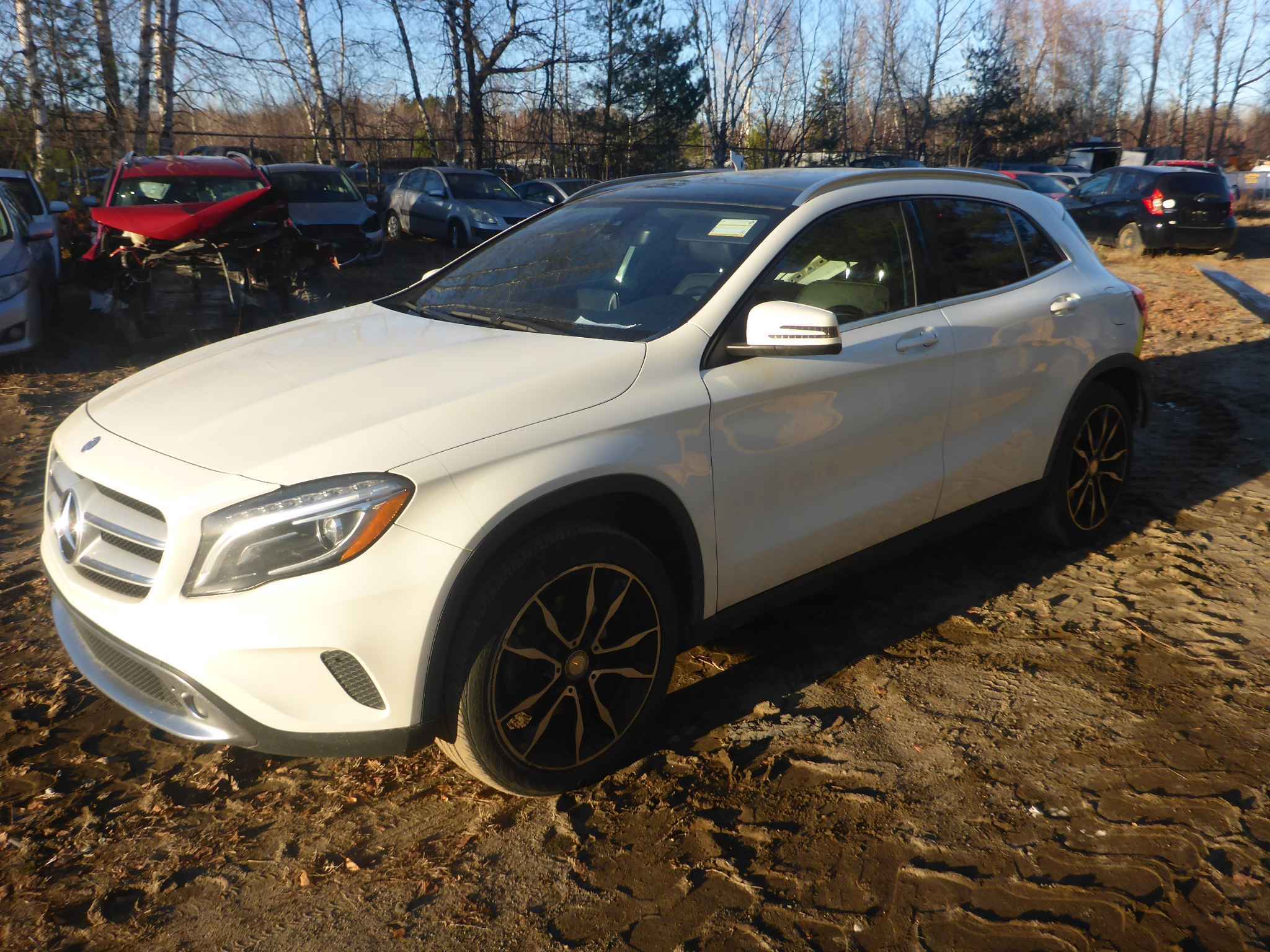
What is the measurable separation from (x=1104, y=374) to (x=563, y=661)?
3.19 meters

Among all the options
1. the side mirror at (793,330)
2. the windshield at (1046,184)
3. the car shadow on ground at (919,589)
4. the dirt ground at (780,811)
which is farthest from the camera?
the windshield at (1046,184)

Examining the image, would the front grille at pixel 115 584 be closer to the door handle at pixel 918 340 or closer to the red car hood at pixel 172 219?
the door handle at pixel 918 340

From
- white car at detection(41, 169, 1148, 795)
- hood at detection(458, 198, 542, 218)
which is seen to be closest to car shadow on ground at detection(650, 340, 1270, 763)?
white car at detection(41, 169, 1148, 795)

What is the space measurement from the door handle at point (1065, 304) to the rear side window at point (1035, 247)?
5.8 inches

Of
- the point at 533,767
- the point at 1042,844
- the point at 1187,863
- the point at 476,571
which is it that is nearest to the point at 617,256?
the point at 476,571

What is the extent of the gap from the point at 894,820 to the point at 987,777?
0.40m

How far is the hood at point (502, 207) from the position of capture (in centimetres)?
1659

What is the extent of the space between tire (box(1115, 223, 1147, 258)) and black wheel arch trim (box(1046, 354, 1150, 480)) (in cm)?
1347

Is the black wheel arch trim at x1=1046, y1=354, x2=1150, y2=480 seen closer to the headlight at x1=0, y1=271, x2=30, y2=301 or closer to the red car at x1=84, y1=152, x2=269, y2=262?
the red car at x1=84, y1=152, x2=269, y2=262

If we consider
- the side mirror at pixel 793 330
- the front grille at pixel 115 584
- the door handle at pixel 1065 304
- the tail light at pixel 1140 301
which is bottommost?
the front grille at pixel 115 584

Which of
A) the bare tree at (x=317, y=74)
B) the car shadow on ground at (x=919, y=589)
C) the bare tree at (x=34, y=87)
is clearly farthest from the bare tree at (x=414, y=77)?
the car shadow on ground at (x=919, y=589)

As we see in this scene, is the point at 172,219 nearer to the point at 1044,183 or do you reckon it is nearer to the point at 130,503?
the point at 130,503

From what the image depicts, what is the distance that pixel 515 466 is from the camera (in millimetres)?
2619

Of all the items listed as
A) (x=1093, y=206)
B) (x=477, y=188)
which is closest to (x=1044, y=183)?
(x=1093, y=206)
